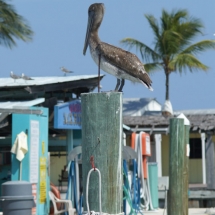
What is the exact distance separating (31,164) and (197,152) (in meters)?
22.2

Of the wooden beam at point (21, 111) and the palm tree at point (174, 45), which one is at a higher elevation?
the palm tree at point (174, 45)

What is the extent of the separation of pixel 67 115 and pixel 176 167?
16.5ft

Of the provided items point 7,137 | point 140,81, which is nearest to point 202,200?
point 7,137

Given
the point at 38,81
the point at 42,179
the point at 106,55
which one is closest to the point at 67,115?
the point at 38,81

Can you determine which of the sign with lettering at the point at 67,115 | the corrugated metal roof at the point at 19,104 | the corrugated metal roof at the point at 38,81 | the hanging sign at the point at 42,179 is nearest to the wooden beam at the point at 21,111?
the corrugated metal roof at the point at 19,104

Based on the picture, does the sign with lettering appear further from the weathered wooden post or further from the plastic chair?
the weathered wooden post

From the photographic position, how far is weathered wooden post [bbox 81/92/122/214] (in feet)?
24.2

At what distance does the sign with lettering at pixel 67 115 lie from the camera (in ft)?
61.5

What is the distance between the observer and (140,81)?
29.3 feet

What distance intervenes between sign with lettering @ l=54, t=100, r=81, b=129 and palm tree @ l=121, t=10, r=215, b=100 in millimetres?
22682

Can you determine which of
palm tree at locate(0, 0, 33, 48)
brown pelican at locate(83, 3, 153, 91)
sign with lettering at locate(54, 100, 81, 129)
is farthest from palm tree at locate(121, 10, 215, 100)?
brown pelican at locate(83, 3, 153, 91)

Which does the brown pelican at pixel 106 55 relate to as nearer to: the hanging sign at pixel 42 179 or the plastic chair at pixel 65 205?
the plastic chair at pixel 65 205

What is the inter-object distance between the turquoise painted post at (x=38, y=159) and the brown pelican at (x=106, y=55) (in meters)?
7.94

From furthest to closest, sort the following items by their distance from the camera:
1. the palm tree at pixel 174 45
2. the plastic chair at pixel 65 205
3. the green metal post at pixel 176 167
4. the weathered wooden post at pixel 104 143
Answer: the palm tree at pixel 174 45 → the plastic chair at pixel 65 205 → the green metal post at pixel 176 167 → the weathered wooden post at pixel 104 143
